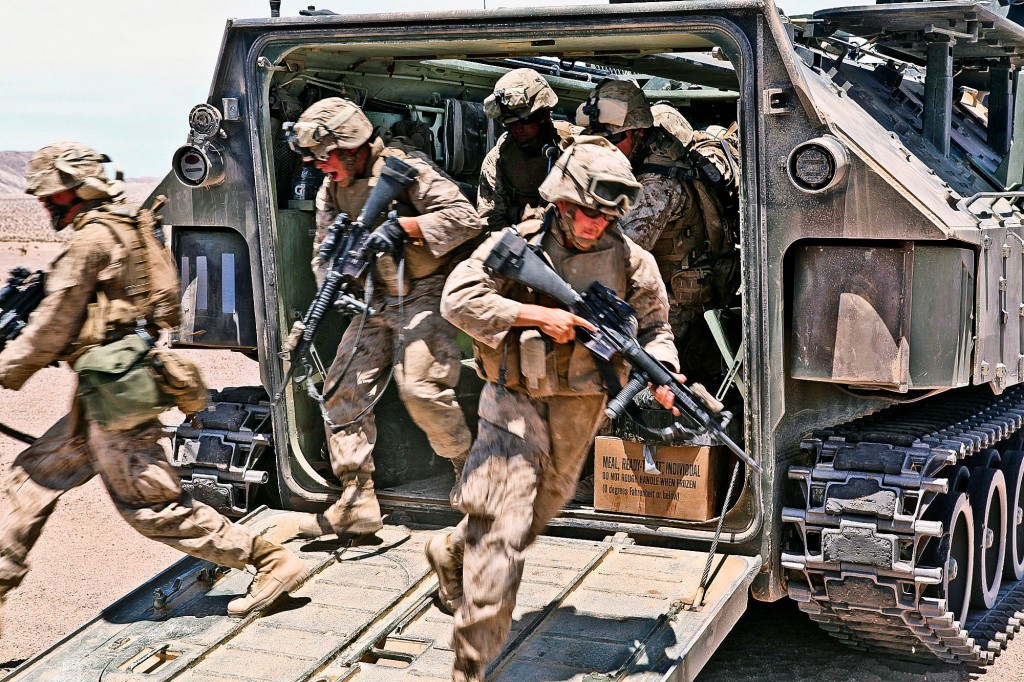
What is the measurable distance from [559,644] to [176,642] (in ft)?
4.75

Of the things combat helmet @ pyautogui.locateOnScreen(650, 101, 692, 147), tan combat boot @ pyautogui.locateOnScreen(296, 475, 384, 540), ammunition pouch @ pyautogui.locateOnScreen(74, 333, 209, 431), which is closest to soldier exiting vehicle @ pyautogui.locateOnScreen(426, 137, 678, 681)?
tan combat boot @ pyautogui.locateOnScreen(296, 475, 384, 540)

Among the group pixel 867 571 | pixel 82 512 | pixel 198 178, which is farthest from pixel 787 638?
pixel 82 512

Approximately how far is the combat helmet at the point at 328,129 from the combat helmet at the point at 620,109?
1.21 meters

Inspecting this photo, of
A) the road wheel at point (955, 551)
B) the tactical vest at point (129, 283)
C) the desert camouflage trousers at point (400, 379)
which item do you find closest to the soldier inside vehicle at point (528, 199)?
the desert camouflage trousers at point (400, 379)

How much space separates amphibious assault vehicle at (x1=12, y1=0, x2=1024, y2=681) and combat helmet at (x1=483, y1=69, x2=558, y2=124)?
0.13 meters

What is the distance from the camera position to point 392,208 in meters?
5.82

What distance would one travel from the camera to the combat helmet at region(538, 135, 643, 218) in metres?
4.36

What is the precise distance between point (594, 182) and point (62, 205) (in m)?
2.21

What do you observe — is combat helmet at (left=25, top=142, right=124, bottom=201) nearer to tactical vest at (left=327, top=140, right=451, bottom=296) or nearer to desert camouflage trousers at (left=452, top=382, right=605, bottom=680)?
tactical vest at (left=327, top=140, right=451, bottom=296)

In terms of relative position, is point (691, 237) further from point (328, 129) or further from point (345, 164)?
point (328, 129)

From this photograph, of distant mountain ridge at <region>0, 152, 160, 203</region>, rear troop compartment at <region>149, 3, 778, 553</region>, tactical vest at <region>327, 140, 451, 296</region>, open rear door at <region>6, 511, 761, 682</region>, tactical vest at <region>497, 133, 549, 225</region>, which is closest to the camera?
open rear door at <region>6, 511, 761, 682</region>

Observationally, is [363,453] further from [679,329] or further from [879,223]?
[879,223]

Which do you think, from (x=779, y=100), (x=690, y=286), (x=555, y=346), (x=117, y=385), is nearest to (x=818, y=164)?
(x=779, y=100)

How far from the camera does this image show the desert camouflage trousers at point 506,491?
4379mm
